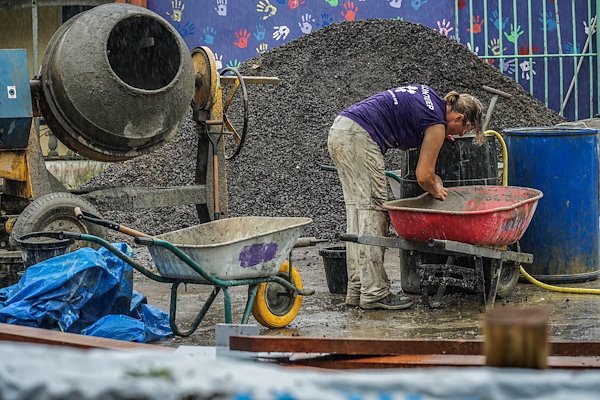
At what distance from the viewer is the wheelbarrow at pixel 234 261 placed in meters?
5.54

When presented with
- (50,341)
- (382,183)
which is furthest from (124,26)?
(50,341)

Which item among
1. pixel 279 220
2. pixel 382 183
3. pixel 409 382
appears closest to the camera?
pixel 409 382

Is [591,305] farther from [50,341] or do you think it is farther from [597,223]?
[50,341]

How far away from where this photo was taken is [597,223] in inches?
302

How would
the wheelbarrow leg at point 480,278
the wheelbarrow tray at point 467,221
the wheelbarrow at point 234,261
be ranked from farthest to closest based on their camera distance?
1. the wheelbarrow leg at point 480,278
2. the wheelbarrow tray at point 467,221
3. the wheelbarrow at point 234,261

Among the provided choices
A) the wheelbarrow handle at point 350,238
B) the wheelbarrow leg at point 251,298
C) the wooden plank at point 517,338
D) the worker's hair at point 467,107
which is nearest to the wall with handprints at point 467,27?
the worker's hair at point 467,107

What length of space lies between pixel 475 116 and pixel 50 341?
146 inches

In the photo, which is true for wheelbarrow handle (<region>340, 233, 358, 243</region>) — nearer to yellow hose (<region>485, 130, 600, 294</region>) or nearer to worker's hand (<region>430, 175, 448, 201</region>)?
worker's hand (<region>430, 175, 448, 201</region>)

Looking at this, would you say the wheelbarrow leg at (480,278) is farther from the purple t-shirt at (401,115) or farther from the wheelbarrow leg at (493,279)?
the purple t-shirt at (401,115)

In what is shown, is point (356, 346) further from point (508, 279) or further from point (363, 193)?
point (508, 279)

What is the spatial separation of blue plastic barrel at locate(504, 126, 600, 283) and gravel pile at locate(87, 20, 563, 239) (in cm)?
301

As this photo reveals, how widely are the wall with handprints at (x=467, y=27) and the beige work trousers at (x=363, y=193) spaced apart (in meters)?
9.40

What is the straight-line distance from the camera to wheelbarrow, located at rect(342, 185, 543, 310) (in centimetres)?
639

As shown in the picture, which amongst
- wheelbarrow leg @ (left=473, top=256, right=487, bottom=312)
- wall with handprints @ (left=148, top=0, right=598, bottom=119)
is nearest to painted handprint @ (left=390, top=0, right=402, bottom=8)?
wall with handprints @ (left=148, top=0, right=598, bottom=119)
